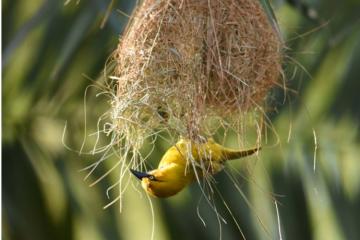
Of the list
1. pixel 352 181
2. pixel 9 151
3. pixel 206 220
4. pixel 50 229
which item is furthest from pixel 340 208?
pixel 9 151

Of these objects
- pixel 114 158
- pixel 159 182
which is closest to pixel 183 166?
pixel 159 182

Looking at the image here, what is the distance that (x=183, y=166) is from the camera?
104 centimetres

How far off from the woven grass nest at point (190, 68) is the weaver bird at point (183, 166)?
0.06ft

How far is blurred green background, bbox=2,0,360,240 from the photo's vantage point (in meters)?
1.73

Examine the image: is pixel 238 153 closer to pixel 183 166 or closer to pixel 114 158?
pixel 183 166

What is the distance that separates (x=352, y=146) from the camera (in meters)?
1.79

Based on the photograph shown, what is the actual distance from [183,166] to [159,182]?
0.04 meters

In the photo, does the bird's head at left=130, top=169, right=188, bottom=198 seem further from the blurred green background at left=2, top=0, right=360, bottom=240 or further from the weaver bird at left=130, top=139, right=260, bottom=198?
the blurred green background at left=2, top=0, right=360, bottom=240

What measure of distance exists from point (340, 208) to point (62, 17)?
0.71 meters

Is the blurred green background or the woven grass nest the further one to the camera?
the blurred green background

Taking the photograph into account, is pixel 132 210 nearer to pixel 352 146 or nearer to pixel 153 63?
pixel 352 146

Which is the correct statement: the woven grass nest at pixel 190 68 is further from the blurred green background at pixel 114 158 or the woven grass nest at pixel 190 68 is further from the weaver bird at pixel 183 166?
the blurred green background at pixel 114 158

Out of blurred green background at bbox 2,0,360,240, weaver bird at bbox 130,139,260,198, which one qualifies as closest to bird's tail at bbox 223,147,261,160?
weaver bird at bbox 130,139,260,198

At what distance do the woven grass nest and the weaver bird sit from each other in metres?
0.02
